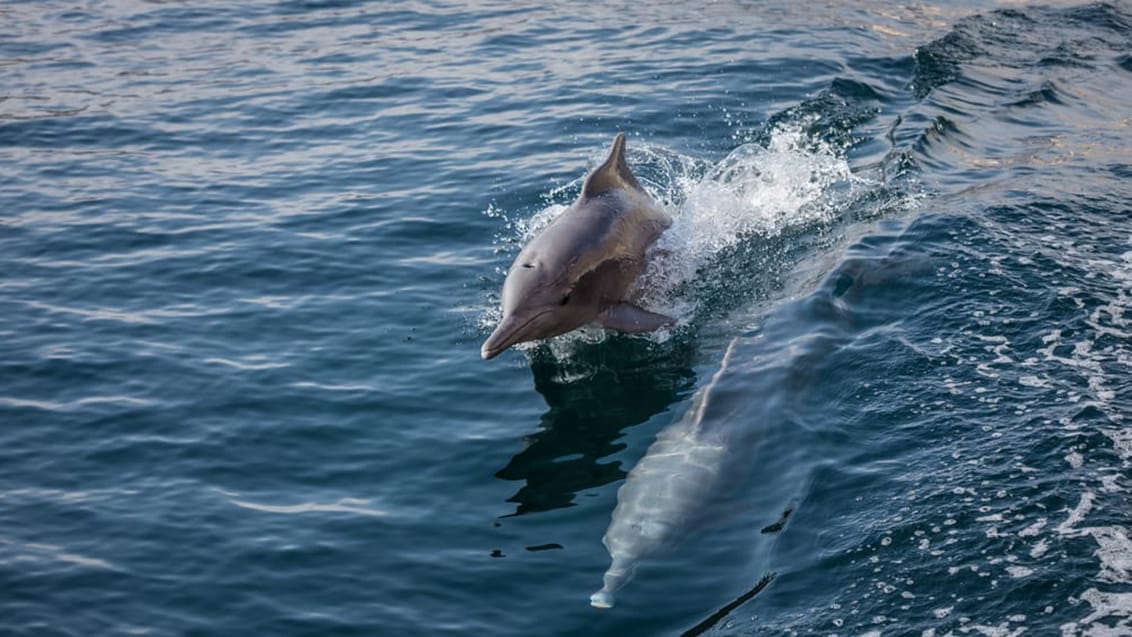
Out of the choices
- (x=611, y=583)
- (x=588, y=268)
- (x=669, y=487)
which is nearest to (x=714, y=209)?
(x=588, y=268)

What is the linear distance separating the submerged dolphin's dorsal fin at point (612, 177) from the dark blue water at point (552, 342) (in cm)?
72

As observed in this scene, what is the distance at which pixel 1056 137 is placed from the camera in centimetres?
1636

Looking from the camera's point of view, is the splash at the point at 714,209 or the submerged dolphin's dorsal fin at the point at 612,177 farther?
the submerged dolphin's dorsal fin at the point at 612,177

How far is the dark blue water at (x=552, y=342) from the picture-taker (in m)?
8.19

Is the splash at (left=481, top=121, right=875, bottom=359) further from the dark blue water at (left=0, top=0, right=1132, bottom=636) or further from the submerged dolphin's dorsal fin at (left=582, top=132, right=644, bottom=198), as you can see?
the submerged dolphin's dorsal fin at (left=582, top=132, right=644, bottom=198)

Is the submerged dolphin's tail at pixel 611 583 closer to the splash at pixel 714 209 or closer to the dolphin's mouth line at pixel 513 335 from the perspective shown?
the dolphin's mouth line at pixel 513 335

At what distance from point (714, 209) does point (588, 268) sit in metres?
2.54

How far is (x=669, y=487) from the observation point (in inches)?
356

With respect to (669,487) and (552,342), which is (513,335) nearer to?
(552,342)

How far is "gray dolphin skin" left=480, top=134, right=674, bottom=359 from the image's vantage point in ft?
36.7

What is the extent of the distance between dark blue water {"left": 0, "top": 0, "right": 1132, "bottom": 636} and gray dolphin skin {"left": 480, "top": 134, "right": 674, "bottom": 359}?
13.3 inches

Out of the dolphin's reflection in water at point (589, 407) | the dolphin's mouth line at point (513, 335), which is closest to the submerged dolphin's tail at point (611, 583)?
the dolphin's reflection in water at point (589, 407)

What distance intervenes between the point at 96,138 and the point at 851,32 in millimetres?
12114

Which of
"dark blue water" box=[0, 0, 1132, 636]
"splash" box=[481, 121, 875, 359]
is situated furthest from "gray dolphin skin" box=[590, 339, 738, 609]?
"splash" box=[481, 121, 875, 359]
